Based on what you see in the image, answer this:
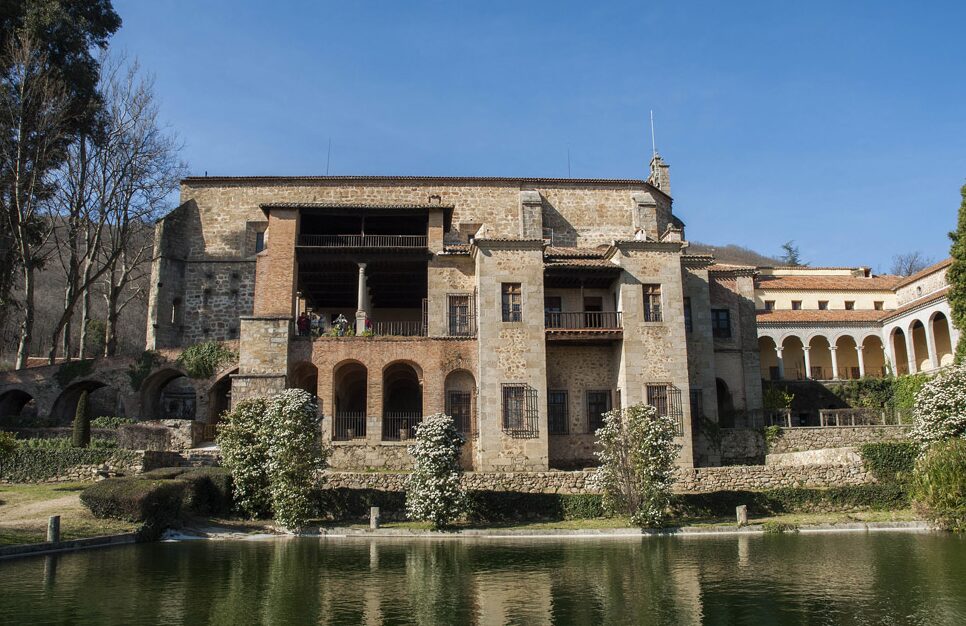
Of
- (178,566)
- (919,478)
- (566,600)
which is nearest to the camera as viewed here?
(566,600)

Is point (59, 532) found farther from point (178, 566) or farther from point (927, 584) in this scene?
point (927, 584)

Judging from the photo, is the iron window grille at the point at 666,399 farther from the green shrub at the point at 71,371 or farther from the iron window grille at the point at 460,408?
the green shrub at the point at 71,371

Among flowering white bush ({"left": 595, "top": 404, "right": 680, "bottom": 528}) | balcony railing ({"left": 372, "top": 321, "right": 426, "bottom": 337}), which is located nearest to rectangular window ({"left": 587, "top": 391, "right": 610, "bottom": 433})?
flowering white bush ({"left": 595, "top": 404, "right": 680, "bottom": 528})

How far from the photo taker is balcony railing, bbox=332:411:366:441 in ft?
98.1

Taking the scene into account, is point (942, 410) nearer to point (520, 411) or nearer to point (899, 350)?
point (520, 411)

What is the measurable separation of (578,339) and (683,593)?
17626mm

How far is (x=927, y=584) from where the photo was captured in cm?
1348

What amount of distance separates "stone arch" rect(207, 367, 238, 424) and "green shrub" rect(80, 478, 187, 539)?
11.3 metres

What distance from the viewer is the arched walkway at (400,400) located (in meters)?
30.5

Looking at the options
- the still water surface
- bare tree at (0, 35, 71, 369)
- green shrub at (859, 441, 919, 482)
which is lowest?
the still water surface

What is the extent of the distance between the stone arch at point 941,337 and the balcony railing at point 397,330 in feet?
93.7

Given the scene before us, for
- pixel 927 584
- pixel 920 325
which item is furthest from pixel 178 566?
pixel 920 325

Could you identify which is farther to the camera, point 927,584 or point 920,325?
Answer: point 920,325

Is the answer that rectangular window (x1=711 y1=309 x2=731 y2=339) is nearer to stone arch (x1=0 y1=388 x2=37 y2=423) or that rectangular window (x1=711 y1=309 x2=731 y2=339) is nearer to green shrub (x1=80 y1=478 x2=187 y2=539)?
green shrub (x1=80 y1=478 x2=187 y2=539)
